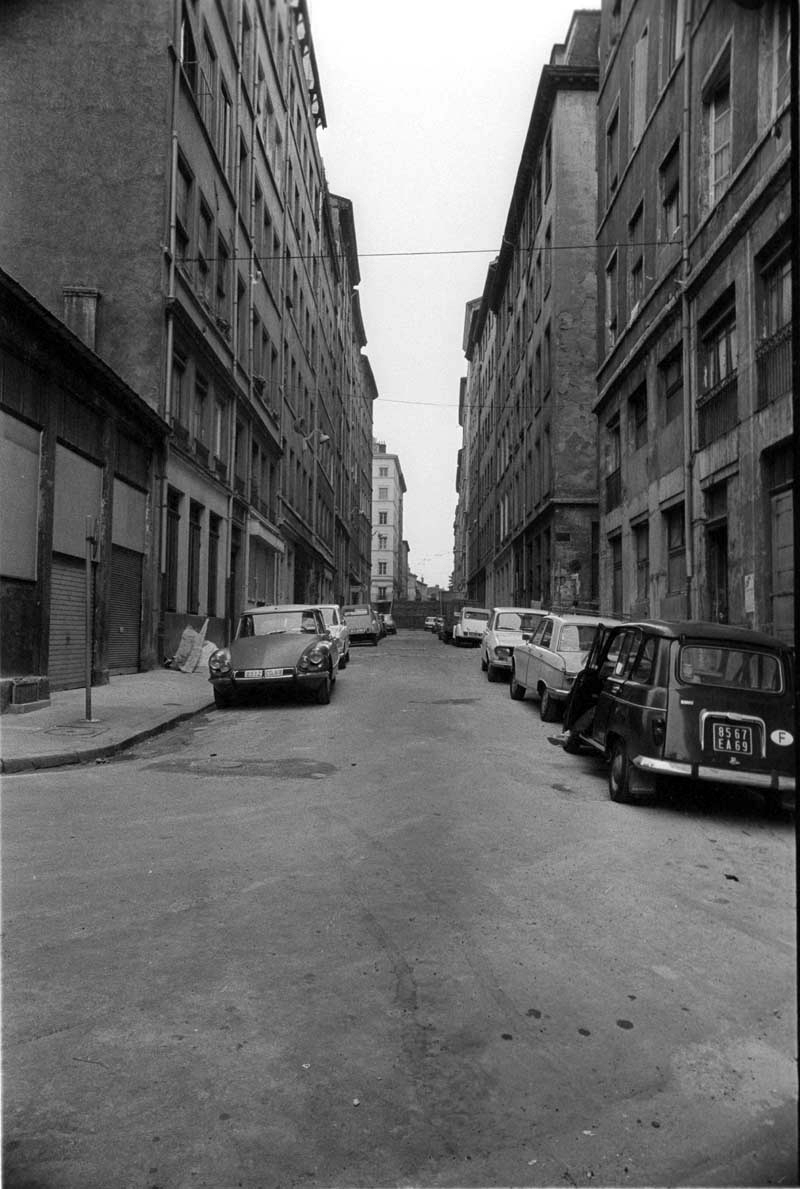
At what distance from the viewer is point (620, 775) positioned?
738 cm

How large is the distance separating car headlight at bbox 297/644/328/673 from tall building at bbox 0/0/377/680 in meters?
6.17

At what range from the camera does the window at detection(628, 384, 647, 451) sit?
67.0ft

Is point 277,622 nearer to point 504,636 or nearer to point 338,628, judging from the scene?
point 338,628

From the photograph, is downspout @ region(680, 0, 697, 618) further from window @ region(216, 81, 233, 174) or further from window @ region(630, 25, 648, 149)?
window @ region(216, 81, 233, 174)

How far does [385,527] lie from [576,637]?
10028cm

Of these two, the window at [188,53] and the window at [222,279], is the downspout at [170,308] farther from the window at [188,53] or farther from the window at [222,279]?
the window at [222,279]

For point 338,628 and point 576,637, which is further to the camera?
point 338,628

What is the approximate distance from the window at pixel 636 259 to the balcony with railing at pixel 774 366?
7713mm

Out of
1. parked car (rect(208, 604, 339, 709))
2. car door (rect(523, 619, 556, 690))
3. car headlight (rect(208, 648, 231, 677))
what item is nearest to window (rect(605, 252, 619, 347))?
car door (rect(523, 619, 556, 690))

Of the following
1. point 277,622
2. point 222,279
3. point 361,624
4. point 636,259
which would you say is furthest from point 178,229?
point 361,624

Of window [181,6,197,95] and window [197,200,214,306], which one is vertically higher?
window [181,6,197,95]

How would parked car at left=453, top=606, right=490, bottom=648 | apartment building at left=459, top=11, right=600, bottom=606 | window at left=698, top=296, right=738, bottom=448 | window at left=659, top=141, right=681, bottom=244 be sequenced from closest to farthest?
window at left=698, top=296, right=738, bottom=448 → window at left=659, top=141, right=681, bottom=244 → apartment building at left=459, top=11, right=600, bottom=606 → parked car at left=453, top=606, right=490, bottom=648

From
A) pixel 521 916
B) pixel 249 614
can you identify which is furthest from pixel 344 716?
pixel 521 916

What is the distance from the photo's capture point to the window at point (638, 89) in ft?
64.1
